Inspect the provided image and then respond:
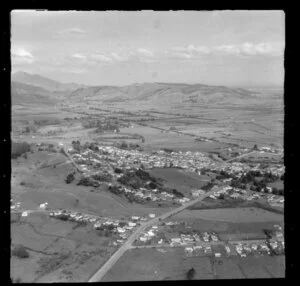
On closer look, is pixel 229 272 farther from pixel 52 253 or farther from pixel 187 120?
pixel 187 120

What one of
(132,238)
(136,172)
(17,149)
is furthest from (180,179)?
(17,149)

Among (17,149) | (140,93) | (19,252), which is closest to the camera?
(19,252)

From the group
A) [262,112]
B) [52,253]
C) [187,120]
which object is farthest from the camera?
[187,120]

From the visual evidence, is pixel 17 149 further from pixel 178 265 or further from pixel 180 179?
pixel 180 179

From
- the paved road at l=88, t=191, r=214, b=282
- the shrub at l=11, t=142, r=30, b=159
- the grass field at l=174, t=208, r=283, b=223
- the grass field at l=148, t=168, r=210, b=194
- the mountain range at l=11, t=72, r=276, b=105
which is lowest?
the paved road at l=88, t=191, r=214, b=282

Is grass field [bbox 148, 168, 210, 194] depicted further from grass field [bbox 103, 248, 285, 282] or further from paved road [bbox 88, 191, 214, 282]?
grass field [bbox 103, 248, 285, 282]

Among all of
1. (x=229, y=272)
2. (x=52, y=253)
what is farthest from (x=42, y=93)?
(x=229, y=272)

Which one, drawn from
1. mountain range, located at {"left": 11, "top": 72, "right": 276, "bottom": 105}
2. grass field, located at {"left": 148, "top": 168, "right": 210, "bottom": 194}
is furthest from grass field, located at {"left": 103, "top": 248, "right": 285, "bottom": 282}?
mountain range, located at {"left": 11, "top": 72, "right": 276, "bottom": 105}

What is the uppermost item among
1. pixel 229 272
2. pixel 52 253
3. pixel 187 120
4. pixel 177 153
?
pixel 187 120
